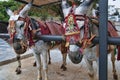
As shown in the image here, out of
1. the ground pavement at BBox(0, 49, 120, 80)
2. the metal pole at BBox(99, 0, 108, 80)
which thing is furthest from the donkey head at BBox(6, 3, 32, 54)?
the ground pavement at BBox(0, 49, 120, 80)

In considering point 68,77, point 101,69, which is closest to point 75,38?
point 101,69

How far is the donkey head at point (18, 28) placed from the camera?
341 centimetres

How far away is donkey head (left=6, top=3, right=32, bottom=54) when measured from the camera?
11.2 feet

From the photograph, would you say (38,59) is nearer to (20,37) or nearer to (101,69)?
(20,37)

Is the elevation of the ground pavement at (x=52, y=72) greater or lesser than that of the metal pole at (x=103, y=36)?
lesser

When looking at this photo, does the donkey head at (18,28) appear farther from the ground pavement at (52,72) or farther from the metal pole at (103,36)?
the ground pavement at (52,72)

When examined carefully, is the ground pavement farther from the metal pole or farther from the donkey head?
the metal pole

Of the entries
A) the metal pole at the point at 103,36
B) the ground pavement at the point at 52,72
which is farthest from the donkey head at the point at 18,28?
the ground pavement at the point at 52,72

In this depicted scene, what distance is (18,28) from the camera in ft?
12.0

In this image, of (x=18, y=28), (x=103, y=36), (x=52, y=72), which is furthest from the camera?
(x=52, y=72)

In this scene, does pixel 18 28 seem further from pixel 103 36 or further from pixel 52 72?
pixel 52 72

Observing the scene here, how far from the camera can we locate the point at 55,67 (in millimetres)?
6488

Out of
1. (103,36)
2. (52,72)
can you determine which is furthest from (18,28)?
(52,72)

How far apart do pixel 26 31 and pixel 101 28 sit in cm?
205
